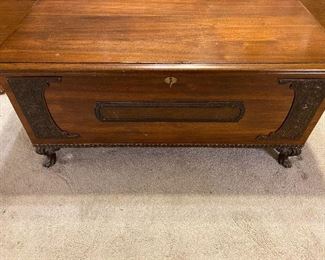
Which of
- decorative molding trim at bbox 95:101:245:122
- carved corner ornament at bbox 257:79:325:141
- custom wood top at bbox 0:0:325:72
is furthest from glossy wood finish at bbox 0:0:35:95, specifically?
carved corner ornament at bbox 257:79:325:141

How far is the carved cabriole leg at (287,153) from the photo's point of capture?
1.11 m

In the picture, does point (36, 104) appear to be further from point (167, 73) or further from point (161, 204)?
point (161, 204)

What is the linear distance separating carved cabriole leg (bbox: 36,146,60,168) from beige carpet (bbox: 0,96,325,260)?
0.10ft

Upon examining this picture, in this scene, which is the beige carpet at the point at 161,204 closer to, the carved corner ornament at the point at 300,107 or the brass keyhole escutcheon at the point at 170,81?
the carved corner ornament at the point at 300,107

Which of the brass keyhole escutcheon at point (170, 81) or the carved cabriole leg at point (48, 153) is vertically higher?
the brass keyhole escutcheon at point (170, 81)

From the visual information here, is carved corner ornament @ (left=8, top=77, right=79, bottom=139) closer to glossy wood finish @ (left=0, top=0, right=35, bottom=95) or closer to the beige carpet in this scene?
the beige carpet

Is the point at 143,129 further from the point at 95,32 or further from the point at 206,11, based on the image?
the point at 206,11

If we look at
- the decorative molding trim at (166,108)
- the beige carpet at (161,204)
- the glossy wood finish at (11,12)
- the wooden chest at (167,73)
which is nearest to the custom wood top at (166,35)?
the wooden chest at (167,73)

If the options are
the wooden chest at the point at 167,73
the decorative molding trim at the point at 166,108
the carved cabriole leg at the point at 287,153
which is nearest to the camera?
the wooden chest at the point at 167,73

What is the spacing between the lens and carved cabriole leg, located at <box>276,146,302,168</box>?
3.64 ft

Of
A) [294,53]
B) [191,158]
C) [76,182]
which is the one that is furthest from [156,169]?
A: [294,53]

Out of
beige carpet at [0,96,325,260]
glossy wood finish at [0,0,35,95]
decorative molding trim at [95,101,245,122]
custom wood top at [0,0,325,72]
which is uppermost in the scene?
custom wood top at [0,0,325,72]

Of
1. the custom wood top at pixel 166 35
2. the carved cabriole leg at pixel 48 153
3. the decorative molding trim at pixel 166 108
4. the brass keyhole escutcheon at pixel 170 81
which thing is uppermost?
the custom wood top at pixel 166 35

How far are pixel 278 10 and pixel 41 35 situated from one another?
86 centimetres
